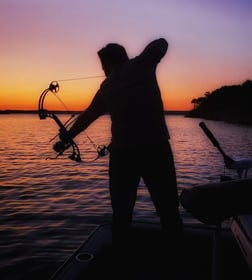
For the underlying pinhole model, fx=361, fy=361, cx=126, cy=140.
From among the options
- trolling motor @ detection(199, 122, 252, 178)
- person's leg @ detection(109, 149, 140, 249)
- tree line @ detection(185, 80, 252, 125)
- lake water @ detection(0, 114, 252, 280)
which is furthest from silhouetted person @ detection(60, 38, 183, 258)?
tree line @ detection(185, 80, 252, 125)

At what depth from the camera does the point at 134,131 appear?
345 cm

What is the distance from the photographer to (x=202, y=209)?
2.14m

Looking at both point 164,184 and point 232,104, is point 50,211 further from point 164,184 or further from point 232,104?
point 232,104

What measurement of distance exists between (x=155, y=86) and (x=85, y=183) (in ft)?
43.0

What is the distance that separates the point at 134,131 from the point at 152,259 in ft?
7.02

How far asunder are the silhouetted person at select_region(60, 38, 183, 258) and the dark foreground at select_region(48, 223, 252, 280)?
475 millimetres

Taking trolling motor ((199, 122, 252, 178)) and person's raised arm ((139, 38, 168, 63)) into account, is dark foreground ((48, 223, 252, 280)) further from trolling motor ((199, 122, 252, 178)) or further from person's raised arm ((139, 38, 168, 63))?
person's raised arm ((139, 38, 168, 63))

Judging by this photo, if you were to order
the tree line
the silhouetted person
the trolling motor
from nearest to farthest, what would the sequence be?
the silhouetted person
the trolling motor
the tree line

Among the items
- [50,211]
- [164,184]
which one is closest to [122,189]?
[164,184]

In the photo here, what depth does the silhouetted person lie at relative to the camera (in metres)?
3.46

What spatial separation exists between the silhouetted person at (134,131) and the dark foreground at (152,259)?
475 millimetres

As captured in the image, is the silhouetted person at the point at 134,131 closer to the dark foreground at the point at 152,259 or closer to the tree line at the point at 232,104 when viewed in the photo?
the dark foreground at the point at 152,259

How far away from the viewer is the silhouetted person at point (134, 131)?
3.46m

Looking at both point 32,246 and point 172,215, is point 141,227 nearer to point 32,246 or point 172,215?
point 172,215
